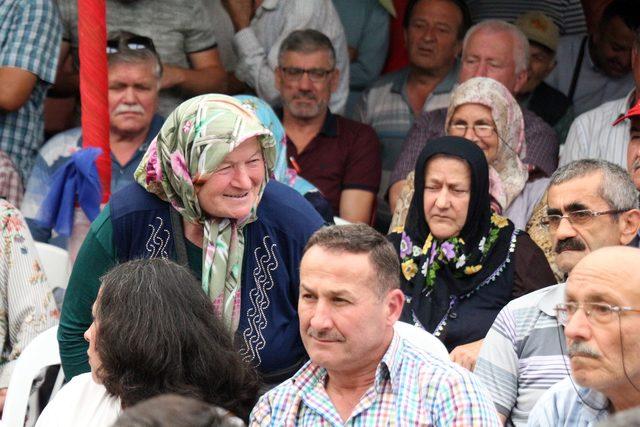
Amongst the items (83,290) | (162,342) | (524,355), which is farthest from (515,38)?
(162,342)

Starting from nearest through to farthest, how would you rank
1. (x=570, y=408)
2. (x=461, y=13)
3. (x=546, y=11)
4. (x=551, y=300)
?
(x=570, y=408) → (x=551, y=300) → (x=461, y=13) → (x=546, y=11)

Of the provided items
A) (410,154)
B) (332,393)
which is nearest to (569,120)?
(410,154)

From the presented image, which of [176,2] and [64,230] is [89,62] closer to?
[64,230]

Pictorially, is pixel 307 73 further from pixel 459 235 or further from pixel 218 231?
pixel 218 231

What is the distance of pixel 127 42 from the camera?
566 cm

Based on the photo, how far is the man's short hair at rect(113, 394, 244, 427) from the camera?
1.96 meters

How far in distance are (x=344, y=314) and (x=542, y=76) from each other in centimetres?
342

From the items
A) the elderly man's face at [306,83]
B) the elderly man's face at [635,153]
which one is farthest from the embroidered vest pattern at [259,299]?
the elderly man's face at [306,83]

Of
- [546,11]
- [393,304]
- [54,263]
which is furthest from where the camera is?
[546,11]

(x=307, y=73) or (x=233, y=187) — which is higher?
(x=307, y=73)

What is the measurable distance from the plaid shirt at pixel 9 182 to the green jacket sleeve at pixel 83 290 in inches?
63.8

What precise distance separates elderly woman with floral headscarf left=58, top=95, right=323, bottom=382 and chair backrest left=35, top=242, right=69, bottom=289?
1065 mm

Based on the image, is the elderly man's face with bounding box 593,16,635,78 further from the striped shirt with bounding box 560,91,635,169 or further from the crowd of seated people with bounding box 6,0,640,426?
the striped shirt with bounding box 560,91,635,169

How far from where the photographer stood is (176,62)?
612 cm
